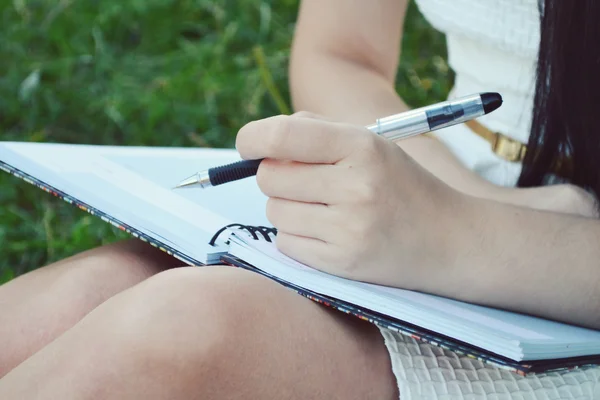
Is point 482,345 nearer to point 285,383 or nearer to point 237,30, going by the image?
point 285,383

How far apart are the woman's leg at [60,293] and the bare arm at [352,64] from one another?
289 mm

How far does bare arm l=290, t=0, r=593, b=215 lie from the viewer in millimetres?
904

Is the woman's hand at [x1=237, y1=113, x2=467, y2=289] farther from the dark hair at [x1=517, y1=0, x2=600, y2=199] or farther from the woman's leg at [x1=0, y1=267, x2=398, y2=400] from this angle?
the dark hair at [x1=517, y1=0, x2=600, y2=199]

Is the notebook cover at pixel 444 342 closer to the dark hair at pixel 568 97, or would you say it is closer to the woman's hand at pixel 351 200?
the woman's hand at pixel 351 200

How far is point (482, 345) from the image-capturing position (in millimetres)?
545

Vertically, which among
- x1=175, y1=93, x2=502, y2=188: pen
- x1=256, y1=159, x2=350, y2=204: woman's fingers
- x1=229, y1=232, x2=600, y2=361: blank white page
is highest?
x1=175, y1=93, x2=502, y2=188: pen

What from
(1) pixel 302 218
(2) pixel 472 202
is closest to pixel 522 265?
(2) pixel 472 202

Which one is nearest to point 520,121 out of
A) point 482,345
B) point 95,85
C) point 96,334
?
point 482,345

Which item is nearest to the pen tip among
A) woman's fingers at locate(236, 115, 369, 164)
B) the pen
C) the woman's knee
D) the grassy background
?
the pen

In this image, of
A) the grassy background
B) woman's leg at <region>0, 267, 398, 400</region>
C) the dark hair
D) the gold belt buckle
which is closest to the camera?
woman's leg at <region>0, 267, 398, 400</region>

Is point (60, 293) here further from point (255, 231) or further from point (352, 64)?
point (352, 64)

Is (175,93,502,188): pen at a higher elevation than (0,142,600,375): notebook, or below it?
higher

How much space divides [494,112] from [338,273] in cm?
38

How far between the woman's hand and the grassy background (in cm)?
67
